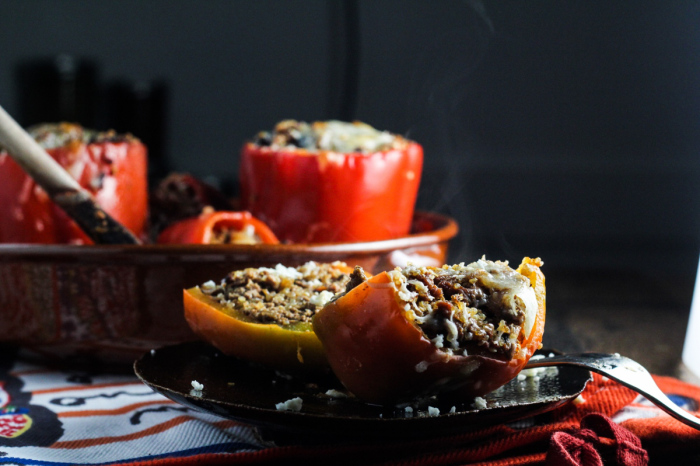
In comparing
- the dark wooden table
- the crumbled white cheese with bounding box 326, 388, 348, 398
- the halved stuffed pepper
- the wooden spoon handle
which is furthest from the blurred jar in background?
the crumbled white cheese with bounding box 326, 388, 348, 398

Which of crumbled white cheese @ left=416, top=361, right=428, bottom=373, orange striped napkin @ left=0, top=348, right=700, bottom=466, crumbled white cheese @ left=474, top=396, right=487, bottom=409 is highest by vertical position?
crumbled white cheese @ left=416, top=361, right=428, bottom=373

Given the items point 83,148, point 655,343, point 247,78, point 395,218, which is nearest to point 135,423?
point 83,148

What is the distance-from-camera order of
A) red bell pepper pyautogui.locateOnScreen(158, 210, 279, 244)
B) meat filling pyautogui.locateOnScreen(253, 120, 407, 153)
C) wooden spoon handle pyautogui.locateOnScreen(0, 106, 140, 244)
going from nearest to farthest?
wooden spoon handle pyautogui.locateOnScreen(0, 106, 140, 244)
red bell pepper pyautogui.locateOnScreen(158, 210, 279, 244)
meat filling pyautogui.locateOnScreen(253, 120, 407, 153)

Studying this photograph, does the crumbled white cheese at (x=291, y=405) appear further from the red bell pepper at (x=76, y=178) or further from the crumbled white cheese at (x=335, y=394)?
the red bell pepper at (x=76, y=178)

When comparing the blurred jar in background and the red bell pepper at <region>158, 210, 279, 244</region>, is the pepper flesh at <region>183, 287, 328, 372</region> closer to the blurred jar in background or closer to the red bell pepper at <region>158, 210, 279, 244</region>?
the red bell pepper at <region>158, 210, 279, 244</region>

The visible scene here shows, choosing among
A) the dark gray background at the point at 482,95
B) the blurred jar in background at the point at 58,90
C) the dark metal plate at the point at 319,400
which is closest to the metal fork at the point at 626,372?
the dark metal plate at the point at 319,400

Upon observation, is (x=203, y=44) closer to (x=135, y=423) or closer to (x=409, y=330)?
(x=135, y=423)

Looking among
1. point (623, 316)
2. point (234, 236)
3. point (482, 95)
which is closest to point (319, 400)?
point (234, 236)
